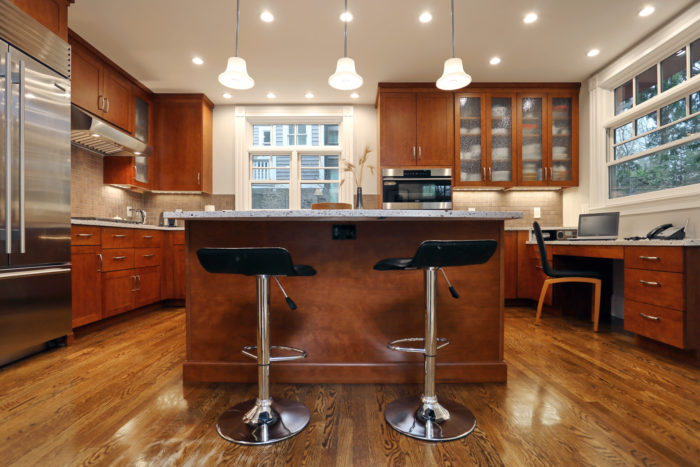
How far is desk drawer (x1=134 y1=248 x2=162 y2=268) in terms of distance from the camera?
10.9ft

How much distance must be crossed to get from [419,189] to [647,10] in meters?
2.45

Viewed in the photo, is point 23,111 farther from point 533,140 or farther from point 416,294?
point 533,140

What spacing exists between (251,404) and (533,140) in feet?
13.9

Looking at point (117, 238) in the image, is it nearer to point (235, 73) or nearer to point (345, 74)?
point (235, 73)

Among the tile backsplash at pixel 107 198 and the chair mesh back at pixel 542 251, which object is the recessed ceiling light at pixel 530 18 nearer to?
the chair mesh back at pixel 542 251

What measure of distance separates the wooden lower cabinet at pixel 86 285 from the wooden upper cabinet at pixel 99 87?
1.41 m

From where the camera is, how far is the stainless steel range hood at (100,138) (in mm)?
2834

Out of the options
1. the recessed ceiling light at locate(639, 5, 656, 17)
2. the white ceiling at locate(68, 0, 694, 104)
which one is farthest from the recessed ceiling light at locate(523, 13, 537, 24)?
the recessed ceiling light at locate(639, 5, 656, 17)

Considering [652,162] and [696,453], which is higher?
[652,162]

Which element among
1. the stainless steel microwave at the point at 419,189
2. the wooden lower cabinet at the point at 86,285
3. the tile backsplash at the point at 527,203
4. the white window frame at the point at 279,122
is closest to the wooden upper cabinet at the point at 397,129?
the stainless steel microwave at the point at 419,189

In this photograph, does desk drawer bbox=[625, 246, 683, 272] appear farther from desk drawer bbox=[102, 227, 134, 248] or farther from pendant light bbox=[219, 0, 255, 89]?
desk drawer bbox=[102, 227, 134, 248]

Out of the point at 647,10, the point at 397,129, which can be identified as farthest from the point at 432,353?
the point at 647,10

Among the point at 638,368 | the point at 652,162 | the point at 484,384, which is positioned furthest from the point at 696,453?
the point at 652,162

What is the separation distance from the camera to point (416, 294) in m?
1.81
